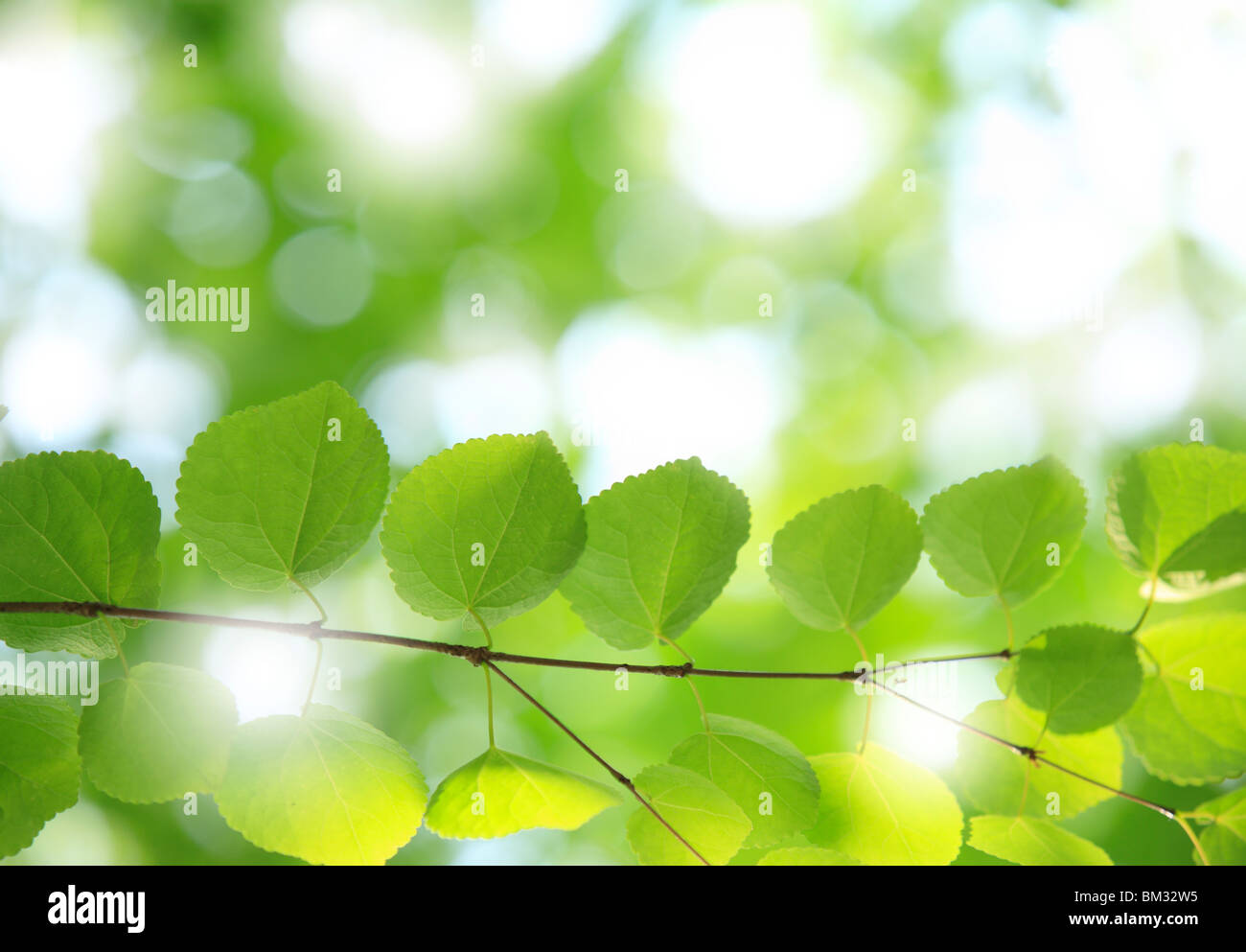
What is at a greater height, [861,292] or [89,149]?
[89,149]

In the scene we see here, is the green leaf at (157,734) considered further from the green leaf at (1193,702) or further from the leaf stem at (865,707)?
the green leaf at (1193,702)

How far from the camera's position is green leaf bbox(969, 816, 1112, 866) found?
12.1 inches

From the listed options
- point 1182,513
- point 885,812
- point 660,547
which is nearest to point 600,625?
point 660,547

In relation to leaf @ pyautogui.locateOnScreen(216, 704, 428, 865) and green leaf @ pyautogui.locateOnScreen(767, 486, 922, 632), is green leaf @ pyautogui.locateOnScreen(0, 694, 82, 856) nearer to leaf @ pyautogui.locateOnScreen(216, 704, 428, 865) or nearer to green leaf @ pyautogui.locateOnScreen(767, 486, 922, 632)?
leaf @ pyautogui.locateOnScreen(216, 704, 428, 865)

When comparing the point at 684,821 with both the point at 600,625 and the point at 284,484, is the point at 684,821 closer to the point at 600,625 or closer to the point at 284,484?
the point at 600,625

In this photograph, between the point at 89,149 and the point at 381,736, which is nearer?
the point at 381,736

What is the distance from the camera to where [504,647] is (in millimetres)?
1780

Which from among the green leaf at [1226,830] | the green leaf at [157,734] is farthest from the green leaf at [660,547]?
the green leaf at [1226,830]
